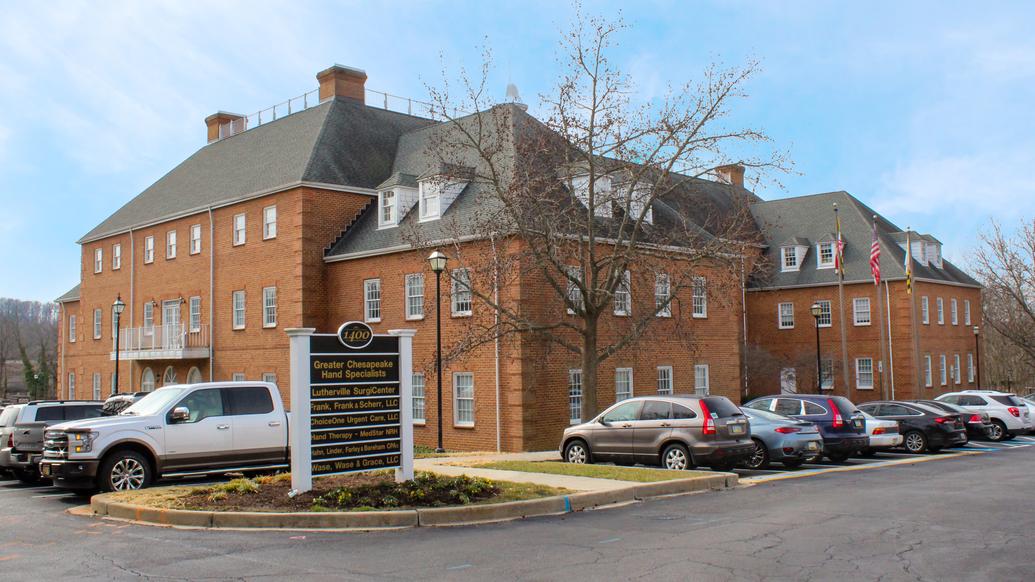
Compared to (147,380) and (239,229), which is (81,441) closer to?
(239,229)

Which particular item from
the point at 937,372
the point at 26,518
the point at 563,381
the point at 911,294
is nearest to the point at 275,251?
the point at 563,381

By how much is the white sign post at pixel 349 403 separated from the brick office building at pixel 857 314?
32841 millimetres

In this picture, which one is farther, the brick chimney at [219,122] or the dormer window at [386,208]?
the brick chimney at [219,122]

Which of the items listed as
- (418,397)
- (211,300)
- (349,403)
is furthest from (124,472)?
(211,300)

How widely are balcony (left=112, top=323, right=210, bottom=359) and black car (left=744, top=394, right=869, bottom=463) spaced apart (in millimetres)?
26670

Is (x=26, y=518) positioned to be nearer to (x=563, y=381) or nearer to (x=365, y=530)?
(x=365, y=530)

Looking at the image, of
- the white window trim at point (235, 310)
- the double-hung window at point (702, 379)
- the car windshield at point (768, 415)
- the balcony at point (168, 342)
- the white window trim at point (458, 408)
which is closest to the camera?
the car windshield at point (768, 415)

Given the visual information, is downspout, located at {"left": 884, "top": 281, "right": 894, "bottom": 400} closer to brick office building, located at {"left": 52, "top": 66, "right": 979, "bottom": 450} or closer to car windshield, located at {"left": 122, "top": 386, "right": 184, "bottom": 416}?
brick office building, located at {"left": 52, "top": 66, "right": 979, "bottom": 450}

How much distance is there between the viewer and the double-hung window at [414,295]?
31000 millimetres

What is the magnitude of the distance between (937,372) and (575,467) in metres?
36.8

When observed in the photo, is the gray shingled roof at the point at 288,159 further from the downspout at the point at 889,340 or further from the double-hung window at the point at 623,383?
the downspout at the point at 889,340

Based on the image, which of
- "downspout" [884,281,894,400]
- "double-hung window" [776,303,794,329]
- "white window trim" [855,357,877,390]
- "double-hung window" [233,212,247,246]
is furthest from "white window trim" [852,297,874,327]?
"double-hung window" [233,212,247,246]

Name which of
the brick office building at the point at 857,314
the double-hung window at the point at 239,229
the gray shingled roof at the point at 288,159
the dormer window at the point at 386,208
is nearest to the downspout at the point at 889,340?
the brick office building at the point at 857,314

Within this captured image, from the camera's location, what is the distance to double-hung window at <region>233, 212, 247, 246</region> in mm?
38125
